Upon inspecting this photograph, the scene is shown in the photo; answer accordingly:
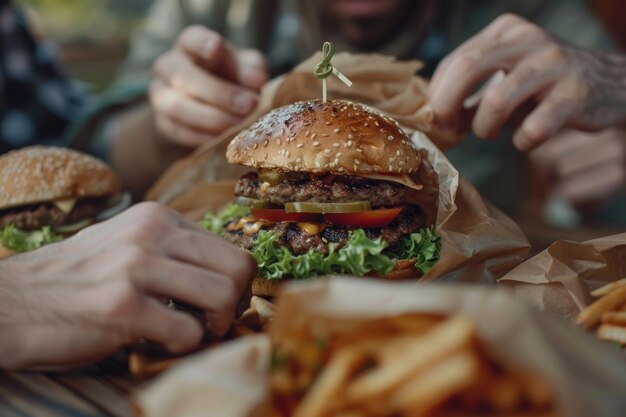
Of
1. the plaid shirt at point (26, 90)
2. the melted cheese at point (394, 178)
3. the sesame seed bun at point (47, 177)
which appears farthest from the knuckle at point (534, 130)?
the plaid shirt at point (26, 90)

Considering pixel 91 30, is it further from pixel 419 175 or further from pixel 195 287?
pixel 195 287

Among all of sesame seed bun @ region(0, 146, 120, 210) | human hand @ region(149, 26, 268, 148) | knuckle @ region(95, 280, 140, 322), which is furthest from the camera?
human hand @ region(149, 26, 268, 148)

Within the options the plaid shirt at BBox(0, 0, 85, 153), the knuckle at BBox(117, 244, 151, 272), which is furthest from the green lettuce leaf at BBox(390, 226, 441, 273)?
the plaid shirt at BBox(0, 0, 85, 153)

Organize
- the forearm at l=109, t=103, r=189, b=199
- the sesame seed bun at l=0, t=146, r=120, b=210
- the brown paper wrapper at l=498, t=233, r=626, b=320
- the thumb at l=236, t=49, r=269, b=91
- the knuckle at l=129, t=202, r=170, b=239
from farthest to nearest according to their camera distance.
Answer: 1. the forearm at l=109, t=103, r=189, b=199
2. the thumb at l=236, t=49, r=269, b=91
3. the sesame seed bun at l=0, t=146, r=120, b=210
4. the brown paper wrapper at l=498, t=233, r=626, b=320
5. the knuckle at l=129, t=202, r=170, b=239

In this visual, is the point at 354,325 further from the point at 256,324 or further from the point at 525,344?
the point at 256,324

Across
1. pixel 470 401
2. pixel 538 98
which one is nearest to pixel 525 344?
pixel 470 401

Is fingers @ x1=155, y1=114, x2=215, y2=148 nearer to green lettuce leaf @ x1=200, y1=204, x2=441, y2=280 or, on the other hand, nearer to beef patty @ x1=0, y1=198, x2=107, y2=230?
beef patty @ x1=0, y1=198, x2=107, y2=230
